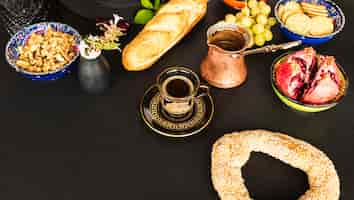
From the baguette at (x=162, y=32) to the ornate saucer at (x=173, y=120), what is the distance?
99 mm

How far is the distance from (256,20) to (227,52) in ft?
0.85

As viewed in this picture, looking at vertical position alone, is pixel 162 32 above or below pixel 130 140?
above

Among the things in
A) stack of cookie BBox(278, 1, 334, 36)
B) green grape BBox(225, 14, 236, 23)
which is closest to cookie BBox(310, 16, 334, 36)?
stack of cookie BBox(278, 1, 334, 36)

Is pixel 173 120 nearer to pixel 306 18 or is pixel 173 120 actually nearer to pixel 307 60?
pixel 307 60

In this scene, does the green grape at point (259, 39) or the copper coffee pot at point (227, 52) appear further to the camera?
the green grape at point (259, 39)

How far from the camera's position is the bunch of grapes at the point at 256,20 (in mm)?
1315

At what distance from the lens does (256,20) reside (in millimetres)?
1343

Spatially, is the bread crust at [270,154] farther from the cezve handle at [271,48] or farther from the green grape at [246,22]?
the green grape at [246,22]

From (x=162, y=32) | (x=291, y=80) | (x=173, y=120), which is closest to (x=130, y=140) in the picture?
(x=173, y=120)

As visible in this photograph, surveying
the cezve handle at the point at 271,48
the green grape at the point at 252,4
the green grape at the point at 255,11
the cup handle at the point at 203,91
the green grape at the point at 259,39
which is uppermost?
the green grape at the point at 252,4

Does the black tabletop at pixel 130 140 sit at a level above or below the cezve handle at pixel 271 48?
below

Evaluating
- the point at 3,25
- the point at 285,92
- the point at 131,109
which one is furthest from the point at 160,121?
the point at 3,25

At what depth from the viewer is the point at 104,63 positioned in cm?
116

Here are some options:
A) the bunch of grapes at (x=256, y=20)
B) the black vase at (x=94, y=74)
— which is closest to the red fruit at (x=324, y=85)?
the bunch of grapes at (x=256, y=20)
